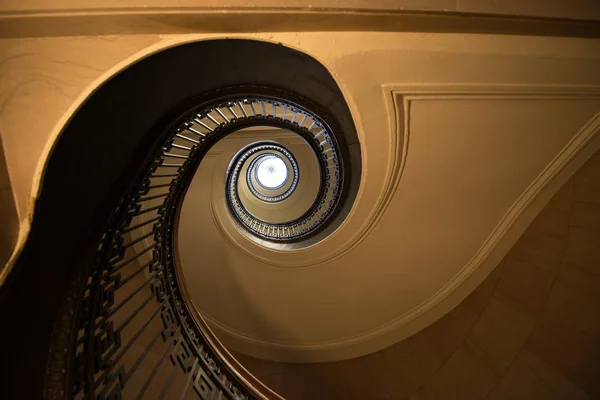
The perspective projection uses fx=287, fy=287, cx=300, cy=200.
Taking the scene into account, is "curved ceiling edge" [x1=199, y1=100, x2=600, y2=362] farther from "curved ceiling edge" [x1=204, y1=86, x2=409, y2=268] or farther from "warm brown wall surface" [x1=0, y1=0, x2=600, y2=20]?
"warm brown wall surface" [x1=0, y1=0, x2=600, y2=20]

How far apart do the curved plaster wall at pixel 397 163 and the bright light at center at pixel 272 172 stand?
7.62 m

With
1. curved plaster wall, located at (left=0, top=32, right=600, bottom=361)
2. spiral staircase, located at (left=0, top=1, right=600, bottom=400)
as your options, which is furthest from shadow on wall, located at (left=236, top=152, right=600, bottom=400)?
curved plaster wall, located at (left=0, top=32, right=600, bottom=361)

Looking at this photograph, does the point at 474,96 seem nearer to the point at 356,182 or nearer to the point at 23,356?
the point at 356,182

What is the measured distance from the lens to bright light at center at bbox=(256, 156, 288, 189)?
43.7 feet

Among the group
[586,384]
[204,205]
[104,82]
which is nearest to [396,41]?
[104,82]

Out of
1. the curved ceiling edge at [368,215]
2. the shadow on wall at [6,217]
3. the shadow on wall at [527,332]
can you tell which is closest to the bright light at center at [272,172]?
the curved ceiling edge at [368,215]

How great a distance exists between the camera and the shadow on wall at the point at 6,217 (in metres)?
1.79

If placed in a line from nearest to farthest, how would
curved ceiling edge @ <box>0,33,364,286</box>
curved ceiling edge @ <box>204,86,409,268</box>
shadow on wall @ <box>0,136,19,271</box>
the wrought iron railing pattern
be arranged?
curved ceiling edge @ <box>0,33,364,286</box> < shadow on wall @ <box>0,136,19,271</box> < the wrought iron railing pattern < curved ceiling edge @ <box>204,86,409,268</box>

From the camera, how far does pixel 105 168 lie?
2.22m

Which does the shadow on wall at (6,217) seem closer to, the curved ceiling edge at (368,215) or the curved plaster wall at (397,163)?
the curved plaster wall at (397,163)

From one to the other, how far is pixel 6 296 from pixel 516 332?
5.21m

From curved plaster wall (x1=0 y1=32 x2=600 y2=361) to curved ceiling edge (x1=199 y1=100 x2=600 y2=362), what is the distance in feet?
0.06

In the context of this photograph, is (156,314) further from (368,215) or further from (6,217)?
(368,215)

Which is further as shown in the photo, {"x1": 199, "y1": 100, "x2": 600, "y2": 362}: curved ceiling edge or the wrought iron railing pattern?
{"x1": 199, "y1": 100, "x2": 600, "y2": 362}: curved ceiling edge
